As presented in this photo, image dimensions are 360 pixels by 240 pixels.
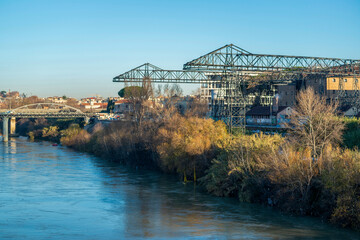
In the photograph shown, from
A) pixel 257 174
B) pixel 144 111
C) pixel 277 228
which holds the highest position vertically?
pixel 144 111

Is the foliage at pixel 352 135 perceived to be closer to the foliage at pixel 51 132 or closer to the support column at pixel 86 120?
the support column at pixel 86 120

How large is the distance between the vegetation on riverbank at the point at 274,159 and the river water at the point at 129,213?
3.10 feet

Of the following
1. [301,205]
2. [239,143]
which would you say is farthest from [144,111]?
[301,205]

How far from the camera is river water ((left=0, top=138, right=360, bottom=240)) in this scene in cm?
1952

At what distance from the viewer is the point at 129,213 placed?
2322 cm

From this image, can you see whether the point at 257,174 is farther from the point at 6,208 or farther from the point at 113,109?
the point at 113,109

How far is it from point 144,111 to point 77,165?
846 centimetres

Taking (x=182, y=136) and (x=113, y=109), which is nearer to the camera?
(x=182, y=136)

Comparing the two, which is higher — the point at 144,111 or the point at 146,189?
the point at 144,111

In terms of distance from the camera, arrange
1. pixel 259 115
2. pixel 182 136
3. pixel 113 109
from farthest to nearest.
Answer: pixel 113 109
pixel 259 115
pixel 182 136

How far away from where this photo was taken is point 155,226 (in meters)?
20.8

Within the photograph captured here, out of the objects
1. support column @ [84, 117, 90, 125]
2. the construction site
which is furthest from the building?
support column @ [84, 117, 90, 125]

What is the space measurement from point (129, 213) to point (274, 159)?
8053 mm

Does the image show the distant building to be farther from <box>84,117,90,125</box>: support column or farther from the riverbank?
the riverbank
